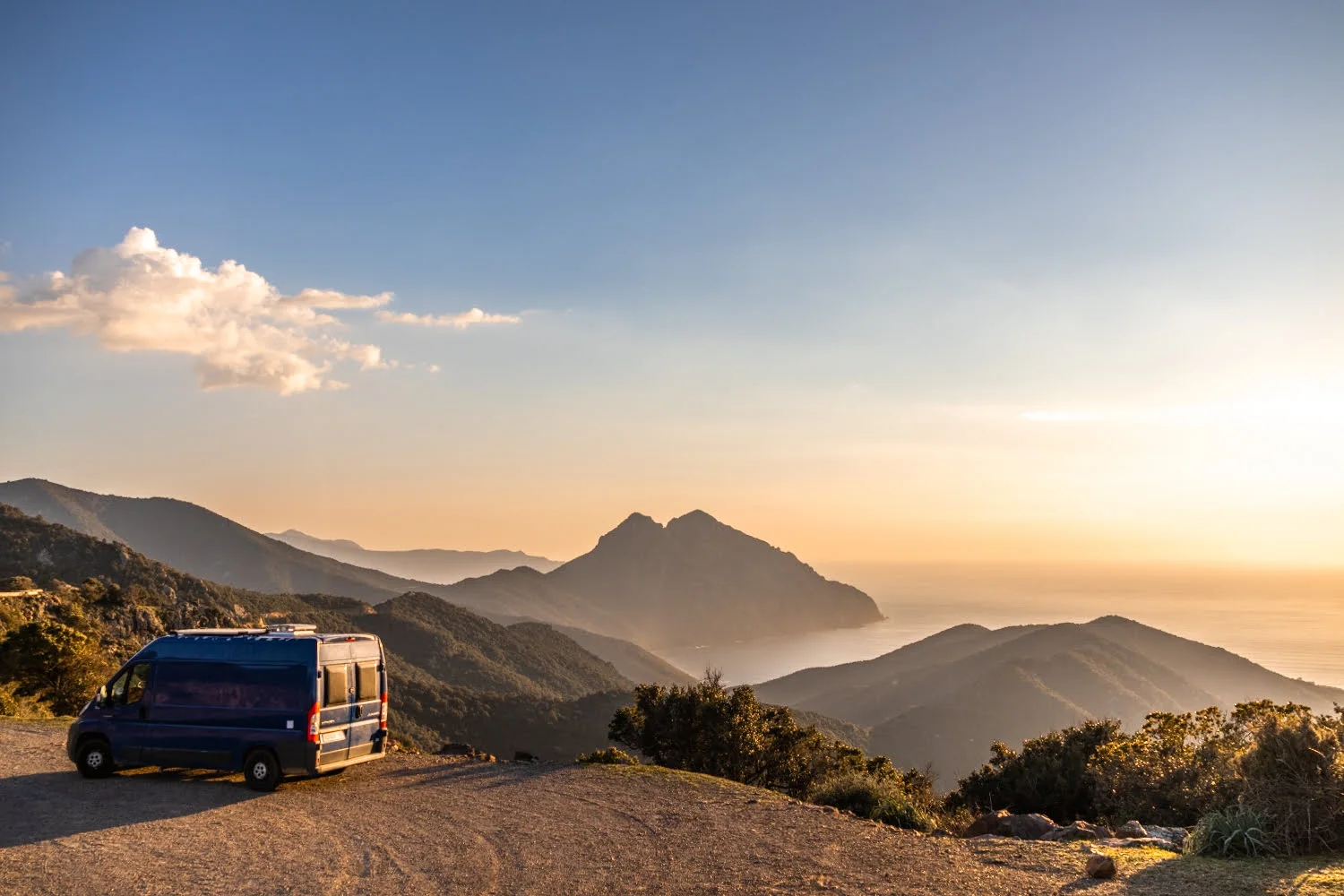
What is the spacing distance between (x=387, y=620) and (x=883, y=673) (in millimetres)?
127443

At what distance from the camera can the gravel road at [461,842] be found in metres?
8.95

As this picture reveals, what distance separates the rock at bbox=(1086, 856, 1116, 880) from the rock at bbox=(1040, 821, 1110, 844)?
2.20 metres

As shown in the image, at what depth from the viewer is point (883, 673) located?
610 feet

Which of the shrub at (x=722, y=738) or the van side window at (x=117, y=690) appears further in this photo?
the shrub at (x=722, y=738)

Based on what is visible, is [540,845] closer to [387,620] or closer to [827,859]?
[827,859]

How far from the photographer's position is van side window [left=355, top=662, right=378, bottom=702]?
14008mm

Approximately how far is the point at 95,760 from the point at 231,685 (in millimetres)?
2852

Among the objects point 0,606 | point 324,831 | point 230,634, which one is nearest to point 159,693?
point 230,634

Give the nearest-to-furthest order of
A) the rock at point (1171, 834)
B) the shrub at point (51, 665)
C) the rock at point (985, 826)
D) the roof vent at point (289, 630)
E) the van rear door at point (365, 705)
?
the rock at point (1171, 834) → the rock at point (985, 826) → the van rear door at point (365, 705) → the roof vent at point (289, 630) → the shrub at point (51, 665)

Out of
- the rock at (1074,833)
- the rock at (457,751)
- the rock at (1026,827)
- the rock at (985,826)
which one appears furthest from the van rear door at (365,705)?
the rock at (1074,833)

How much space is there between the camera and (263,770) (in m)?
13.1

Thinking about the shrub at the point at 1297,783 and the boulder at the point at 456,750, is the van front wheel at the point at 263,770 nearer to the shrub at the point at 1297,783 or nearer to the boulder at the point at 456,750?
the boulder at the point at 456,750

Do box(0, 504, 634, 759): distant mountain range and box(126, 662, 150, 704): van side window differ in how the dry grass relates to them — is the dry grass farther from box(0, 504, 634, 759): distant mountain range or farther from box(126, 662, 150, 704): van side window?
box(0, 504, 634, 759): distant mountain range

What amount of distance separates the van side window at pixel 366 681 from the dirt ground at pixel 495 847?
4.72 feet
